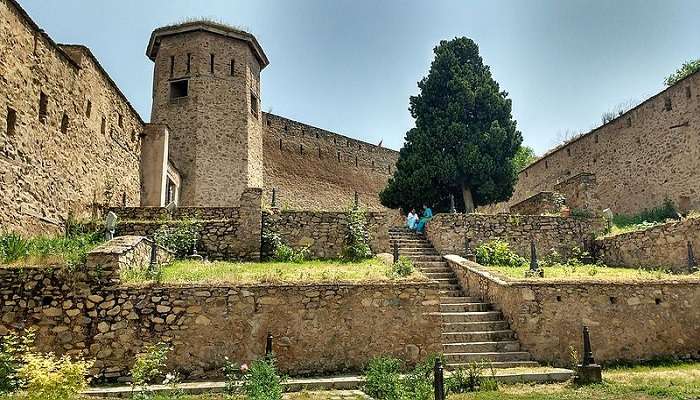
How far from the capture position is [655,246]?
14797 mm

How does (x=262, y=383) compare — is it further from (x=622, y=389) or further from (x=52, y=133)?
(x=52, y=133)

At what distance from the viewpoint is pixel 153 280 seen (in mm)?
9531

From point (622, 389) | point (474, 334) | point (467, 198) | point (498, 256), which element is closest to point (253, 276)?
point (474, 334)

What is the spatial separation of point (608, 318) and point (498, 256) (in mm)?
4956

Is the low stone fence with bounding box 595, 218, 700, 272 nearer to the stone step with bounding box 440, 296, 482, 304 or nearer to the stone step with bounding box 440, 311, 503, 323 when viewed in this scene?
the stone step with bounding box 440, 296, 482, 304

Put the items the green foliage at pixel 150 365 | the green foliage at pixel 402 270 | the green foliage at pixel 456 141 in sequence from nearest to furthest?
the green foliage at pixel 150 365, the green foliage at pixel 402 270, the green foliage at pixel 456 141

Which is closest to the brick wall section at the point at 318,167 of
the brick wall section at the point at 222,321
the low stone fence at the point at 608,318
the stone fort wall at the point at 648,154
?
the stone fort wall at the point at 648,154

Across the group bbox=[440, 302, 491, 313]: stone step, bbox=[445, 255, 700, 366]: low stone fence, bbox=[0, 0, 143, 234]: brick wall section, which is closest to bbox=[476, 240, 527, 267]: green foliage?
bbox=[440, 302, 491, 313]: stone step

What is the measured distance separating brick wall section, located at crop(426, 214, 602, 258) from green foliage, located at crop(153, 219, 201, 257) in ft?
23.3

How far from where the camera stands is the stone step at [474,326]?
10.9 metres

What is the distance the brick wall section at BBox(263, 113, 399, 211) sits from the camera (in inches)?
1126

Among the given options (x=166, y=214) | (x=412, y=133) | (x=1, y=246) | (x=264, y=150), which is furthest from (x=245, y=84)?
(x=1, y=246)

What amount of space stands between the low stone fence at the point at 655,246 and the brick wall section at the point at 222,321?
8119 millimetres

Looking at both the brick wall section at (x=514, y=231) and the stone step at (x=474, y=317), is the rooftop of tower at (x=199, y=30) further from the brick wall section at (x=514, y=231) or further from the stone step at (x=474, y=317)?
the stone step at (x=474, y=317)
